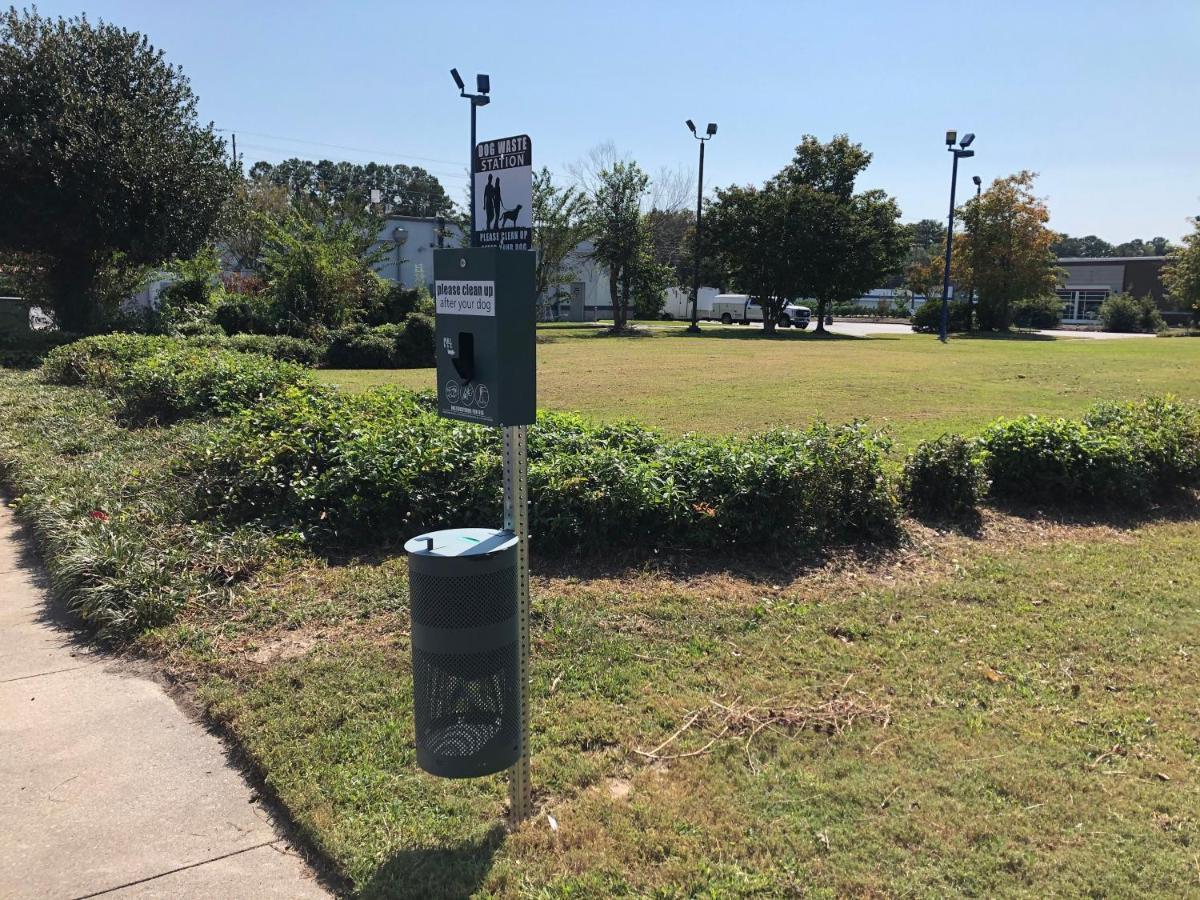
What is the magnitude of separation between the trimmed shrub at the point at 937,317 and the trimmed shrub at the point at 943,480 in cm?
4128

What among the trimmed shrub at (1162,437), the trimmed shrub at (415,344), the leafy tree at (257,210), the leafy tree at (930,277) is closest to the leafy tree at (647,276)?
the leafy tree at (930,277)

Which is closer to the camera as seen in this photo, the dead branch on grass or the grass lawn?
the grass lawn

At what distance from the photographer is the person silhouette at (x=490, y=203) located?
2896mm

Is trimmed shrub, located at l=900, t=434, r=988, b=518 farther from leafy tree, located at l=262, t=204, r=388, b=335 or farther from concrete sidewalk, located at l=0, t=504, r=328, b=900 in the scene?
leafy tree, located at l=262, t=204, r=388, b=335

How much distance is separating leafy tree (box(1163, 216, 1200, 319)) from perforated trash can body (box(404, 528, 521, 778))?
5357cm

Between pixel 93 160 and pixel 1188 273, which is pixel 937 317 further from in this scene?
pixel 93 160

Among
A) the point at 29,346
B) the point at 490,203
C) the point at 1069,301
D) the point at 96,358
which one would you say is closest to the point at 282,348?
the point at 29,346

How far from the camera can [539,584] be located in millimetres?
5059

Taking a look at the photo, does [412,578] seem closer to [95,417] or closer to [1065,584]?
[1065,584]

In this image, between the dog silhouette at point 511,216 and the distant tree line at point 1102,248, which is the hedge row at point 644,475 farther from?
the distant tree line at point 1102,248

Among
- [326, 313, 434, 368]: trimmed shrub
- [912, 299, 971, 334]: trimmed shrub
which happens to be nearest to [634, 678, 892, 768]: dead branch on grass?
[326, 313, 434, 368]: trimmed shrub

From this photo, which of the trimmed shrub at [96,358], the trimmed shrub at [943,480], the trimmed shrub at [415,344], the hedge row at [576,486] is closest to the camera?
the hedge row at [576,486]

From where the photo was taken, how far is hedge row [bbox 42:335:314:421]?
345 inches

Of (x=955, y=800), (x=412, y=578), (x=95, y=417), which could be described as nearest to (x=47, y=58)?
Result: (x=95, y=417)
